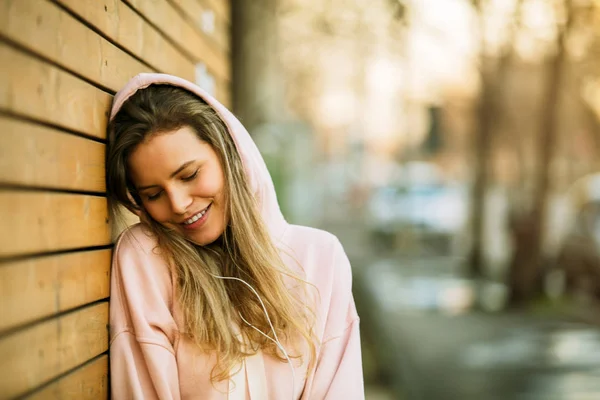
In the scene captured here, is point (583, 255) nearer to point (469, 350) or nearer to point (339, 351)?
point (469, 350)

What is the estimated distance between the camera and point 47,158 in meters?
2.13

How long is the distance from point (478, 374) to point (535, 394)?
0.72m

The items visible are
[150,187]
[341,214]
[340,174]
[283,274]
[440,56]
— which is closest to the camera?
[150,187]

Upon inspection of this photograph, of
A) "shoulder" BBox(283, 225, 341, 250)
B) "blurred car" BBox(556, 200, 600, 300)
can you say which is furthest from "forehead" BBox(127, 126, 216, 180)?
"blurred car" BBox(556, 200, 600, 300)

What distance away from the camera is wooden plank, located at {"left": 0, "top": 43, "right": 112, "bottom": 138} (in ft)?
6.15

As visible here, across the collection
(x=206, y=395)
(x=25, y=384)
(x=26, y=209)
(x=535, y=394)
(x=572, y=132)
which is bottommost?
(x=535, y=394)

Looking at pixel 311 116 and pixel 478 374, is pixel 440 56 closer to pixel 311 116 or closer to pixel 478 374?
pixel 478 374

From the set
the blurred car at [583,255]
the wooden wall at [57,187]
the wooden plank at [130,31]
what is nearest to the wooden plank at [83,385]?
the wooden wall at [57,187]

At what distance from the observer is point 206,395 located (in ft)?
8.91

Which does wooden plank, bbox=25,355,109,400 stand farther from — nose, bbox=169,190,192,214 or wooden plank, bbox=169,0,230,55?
wooden plank, bbox=169,0,230,55

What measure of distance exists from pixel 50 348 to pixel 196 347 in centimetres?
65

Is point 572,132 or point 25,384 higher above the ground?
point 572,132

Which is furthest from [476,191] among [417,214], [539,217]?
[417,214]

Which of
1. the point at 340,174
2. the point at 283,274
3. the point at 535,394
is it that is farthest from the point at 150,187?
the point at 340,174
